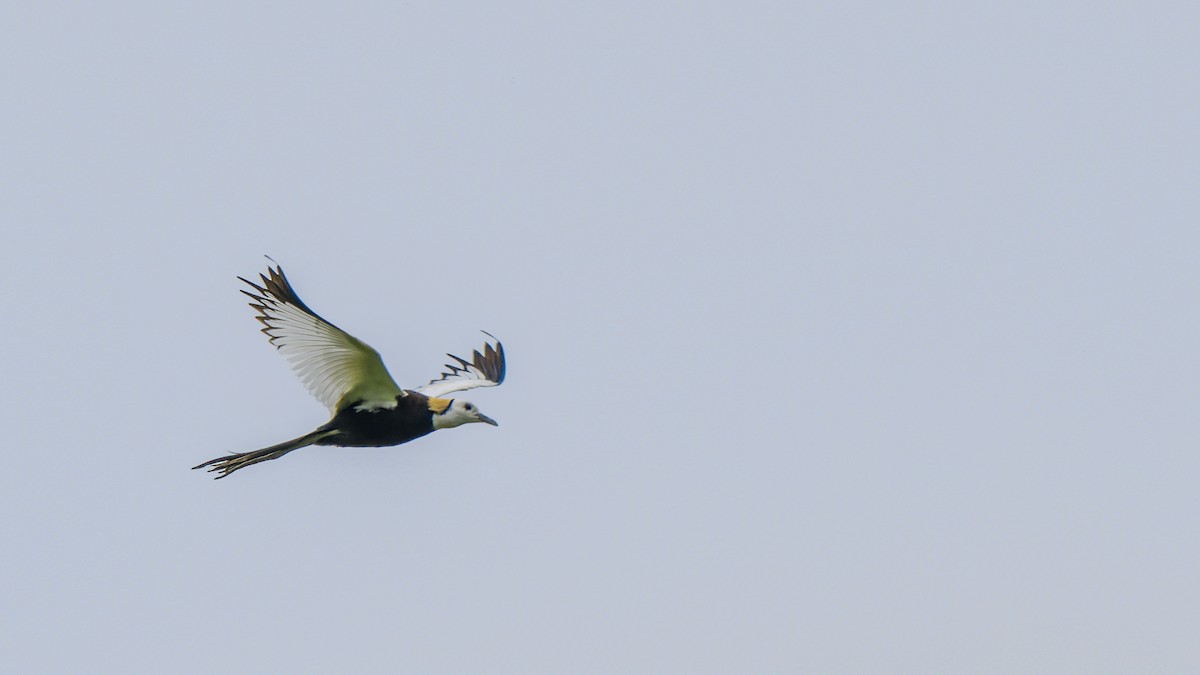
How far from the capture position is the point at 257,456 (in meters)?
21.5

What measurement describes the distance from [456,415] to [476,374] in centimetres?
422

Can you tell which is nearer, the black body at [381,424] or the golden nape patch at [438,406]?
the black body at [381,424]

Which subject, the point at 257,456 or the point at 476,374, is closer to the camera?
the point at 257,456

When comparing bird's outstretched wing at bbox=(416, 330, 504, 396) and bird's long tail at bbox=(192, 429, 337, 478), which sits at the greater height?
bird's outstretched wing at bbox=(416, 330, 504, 396)

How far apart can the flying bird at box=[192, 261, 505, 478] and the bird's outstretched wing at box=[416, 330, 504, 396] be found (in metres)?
2.55

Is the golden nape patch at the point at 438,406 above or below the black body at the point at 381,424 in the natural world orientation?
above

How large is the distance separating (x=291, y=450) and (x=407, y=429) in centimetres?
162

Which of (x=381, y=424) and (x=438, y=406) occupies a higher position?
(x=438, y=406)

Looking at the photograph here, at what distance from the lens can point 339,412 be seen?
72.1 feet

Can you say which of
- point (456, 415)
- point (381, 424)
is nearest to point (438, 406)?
point (456, 415)

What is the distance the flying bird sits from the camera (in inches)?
835

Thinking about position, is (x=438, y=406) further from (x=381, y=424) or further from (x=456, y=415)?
(x=381, y=424)

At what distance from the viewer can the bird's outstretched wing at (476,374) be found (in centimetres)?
2533

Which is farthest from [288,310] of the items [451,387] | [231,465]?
[451,387]
